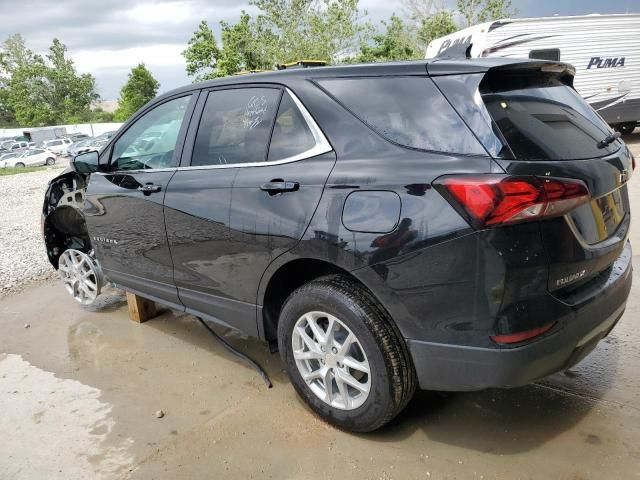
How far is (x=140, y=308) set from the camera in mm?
4402

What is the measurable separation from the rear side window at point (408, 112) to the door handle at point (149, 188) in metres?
1.44

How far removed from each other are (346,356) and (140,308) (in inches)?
97.8

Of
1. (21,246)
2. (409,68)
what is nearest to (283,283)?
(409,68)

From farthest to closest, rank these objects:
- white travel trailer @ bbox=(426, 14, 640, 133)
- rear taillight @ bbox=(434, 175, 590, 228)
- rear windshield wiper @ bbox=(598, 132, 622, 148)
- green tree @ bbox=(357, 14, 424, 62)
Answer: green tree @ bbox=(357, 14, 424, 62)
white travel trailer @ bbox=(426, 14, 640, 133)
rear windshield wiper @ bbox=(598, 132, 622, 148)
rear taillight @ bbox=(434, 175, 590, 228)

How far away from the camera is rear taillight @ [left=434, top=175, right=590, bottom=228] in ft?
6.51

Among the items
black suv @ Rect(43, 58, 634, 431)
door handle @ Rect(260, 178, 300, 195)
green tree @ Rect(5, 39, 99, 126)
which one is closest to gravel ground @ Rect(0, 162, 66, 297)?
black suv @ Rect(43, 58, 634, 431)

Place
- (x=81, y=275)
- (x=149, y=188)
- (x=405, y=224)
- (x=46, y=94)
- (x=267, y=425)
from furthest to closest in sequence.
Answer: (x=46, y=94) < (x=81, y=275) < (x=149, y=188) < (x=267, y=425) < (x=405, y=224)

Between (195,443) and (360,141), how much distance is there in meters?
1.78

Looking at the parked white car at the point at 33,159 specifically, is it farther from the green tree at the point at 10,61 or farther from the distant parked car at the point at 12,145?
the green tree at the point at 10,61

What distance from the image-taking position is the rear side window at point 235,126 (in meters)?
2.90

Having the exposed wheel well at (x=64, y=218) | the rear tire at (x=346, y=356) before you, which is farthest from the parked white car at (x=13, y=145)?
the rear tire at (x=346, y=356)

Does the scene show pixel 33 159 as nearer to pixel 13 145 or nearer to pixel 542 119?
pixel 13 145

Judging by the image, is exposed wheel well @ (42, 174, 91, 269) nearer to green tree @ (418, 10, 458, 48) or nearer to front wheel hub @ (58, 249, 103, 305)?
front wheel hub @ (58, 249, 103, 305)

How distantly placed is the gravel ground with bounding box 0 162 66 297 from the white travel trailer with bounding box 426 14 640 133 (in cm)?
940
